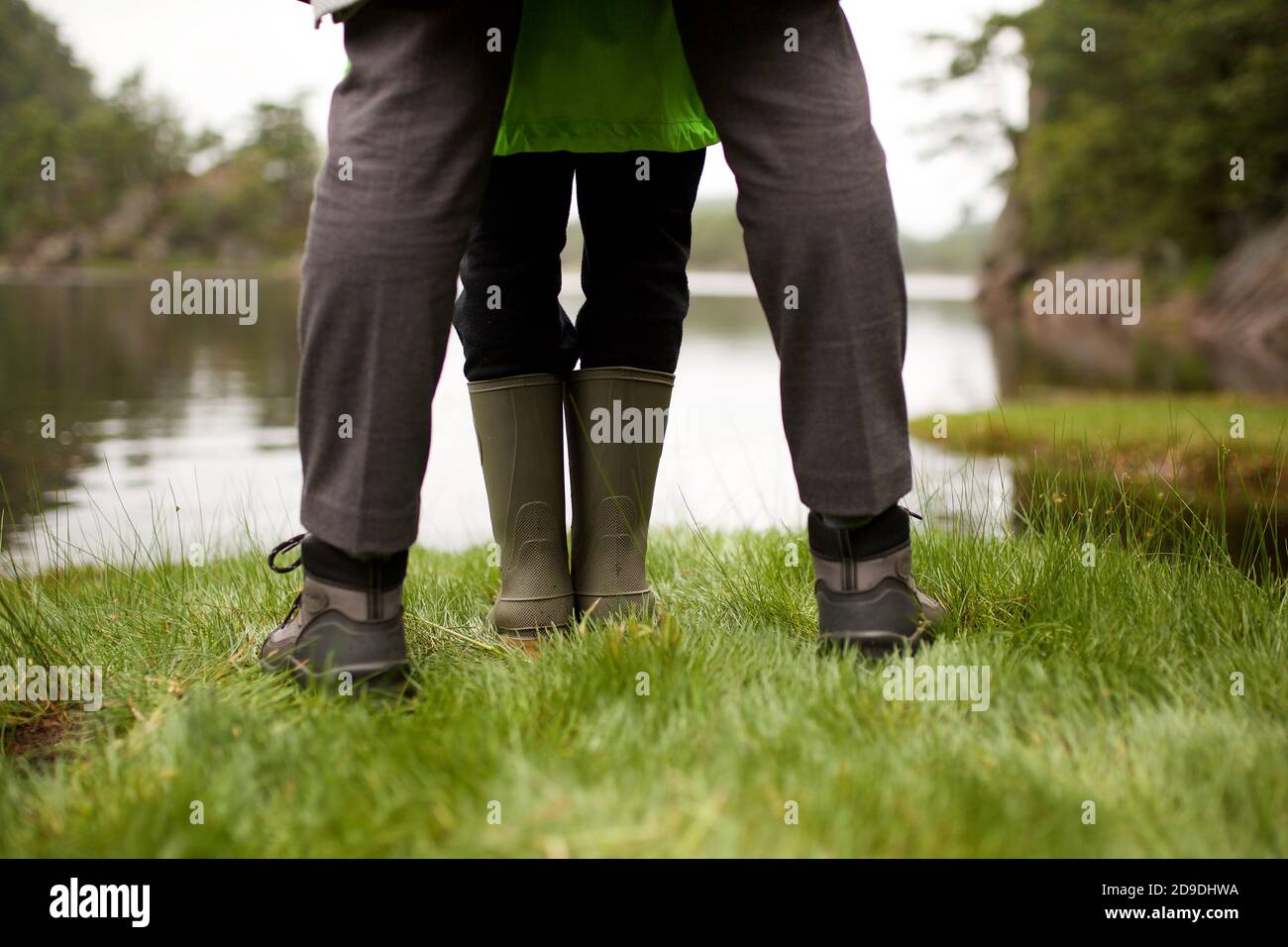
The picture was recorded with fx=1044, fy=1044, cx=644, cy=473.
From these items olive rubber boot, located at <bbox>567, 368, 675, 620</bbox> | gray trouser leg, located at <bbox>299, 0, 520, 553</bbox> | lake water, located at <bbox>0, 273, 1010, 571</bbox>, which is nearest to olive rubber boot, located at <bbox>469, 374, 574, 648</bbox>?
olive rubber boot, located at <bbox>567, 368, 675, 620</bbox>

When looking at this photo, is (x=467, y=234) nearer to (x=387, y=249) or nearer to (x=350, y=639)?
(x=387, y=249)

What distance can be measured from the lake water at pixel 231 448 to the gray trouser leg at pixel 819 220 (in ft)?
1.86

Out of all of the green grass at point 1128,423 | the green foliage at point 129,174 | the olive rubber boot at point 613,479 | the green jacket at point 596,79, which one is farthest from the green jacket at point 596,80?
the green foliage at point 129,174

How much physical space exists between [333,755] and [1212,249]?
88.5 ft

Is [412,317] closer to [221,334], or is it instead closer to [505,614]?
[505,614]

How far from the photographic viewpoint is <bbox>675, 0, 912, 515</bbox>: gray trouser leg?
1.22 m

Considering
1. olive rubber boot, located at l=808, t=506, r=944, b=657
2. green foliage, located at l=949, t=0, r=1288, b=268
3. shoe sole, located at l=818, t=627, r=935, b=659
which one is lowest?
shoe sole, located at l=818, t=627, r=935, b=659

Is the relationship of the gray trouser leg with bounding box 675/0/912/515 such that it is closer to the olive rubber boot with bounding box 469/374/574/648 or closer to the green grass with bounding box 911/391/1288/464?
the olive rubber boot with bounding box 469/374/574/648

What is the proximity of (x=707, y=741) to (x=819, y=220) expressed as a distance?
61 cm

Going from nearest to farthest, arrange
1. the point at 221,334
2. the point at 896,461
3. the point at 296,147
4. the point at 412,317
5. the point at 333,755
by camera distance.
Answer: the point at 333,755 < the point at 412,317 < the point at 896,461 < the point at 221,334 < the point at 296,147

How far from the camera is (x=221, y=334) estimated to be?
14.5 meters

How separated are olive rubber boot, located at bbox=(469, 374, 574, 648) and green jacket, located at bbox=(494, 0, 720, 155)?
0.37m
